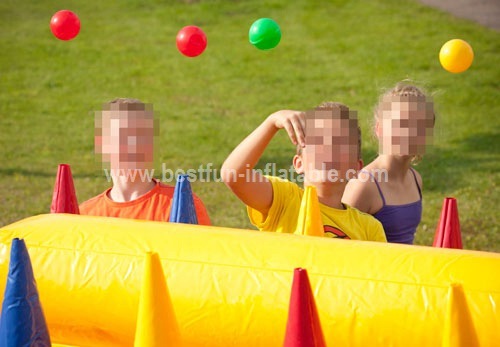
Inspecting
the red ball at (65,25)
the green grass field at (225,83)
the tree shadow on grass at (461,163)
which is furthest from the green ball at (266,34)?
the tree shadow on grass at (461,163)

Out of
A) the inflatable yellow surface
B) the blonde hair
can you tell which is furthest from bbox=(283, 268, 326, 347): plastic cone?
the blonde hair

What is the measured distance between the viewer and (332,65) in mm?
13039

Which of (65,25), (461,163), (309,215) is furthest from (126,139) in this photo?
(461,163)

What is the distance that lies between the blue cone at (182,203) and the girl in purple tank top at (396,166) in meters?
0.91

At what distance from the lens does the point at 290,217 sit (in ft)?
10.5

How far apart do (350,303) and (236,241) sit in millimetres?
461

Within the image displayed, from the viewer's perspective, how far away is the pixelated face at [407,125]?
152 inches

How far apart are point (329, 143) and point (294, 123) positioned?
0.26m

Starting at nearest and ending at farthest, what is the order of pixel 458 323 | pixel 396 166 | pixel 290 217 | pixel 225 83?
pixel 458 323, pixel 290 217, pixel 396 166, pixel 225 83

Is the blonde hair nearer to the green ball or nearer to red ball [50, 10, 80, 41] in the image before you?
the green ball

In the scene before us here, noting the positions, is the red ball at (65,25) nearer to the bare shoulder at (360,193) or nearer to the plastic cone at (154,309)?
the bare shoulder at (360,193)

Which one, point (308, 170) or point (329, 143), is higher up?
point (329, 143)

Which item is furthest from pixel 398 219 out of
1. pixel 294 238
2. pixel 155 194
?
pixel 294 238

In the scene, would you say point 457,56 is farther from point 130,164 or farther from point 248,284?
point 248,284
